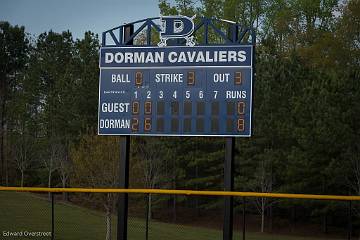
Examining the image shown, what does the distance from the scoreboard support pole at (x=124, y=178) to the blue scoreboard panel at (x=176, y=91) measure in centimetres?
38

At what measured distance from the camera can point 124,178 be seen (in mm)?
11430

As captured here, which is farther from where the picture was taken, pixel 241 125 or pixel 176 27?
pixel 176 27

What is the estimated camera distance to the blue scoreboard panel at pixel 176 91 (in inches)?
428

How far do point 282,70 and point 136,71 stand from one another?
53.4 ft

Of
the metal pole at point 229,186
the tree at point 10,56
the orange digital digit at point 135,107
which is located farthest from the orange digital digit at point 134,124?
the tree at point 10,56

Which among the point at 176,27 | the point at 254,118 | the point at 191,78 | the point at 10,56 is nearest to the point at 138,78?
the point at 191,78

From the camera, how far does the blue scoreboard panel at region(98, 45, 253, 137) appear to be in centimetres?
1088

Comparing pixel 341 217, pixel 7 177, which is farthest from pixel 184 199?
pixel 7 177

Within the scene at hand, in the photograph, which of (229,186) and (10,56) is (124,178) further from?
(10,56)

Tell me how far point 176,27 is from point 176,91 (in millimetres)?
1488

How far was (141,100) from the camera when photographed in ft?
37.1

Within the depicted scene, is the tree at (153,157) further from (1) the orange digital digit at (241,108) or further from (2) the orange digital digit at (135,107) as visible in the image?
(1) the orange digital digit at (241,108)

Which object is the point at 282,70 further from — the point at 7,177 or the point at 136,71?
the point at 7,177

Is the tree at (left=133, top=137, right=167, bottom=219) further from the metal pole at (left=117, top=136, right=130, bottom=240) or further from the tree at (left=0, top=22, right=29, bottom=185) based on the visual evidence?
the tree at (left=0, top=22, right=29, bottom=185)
